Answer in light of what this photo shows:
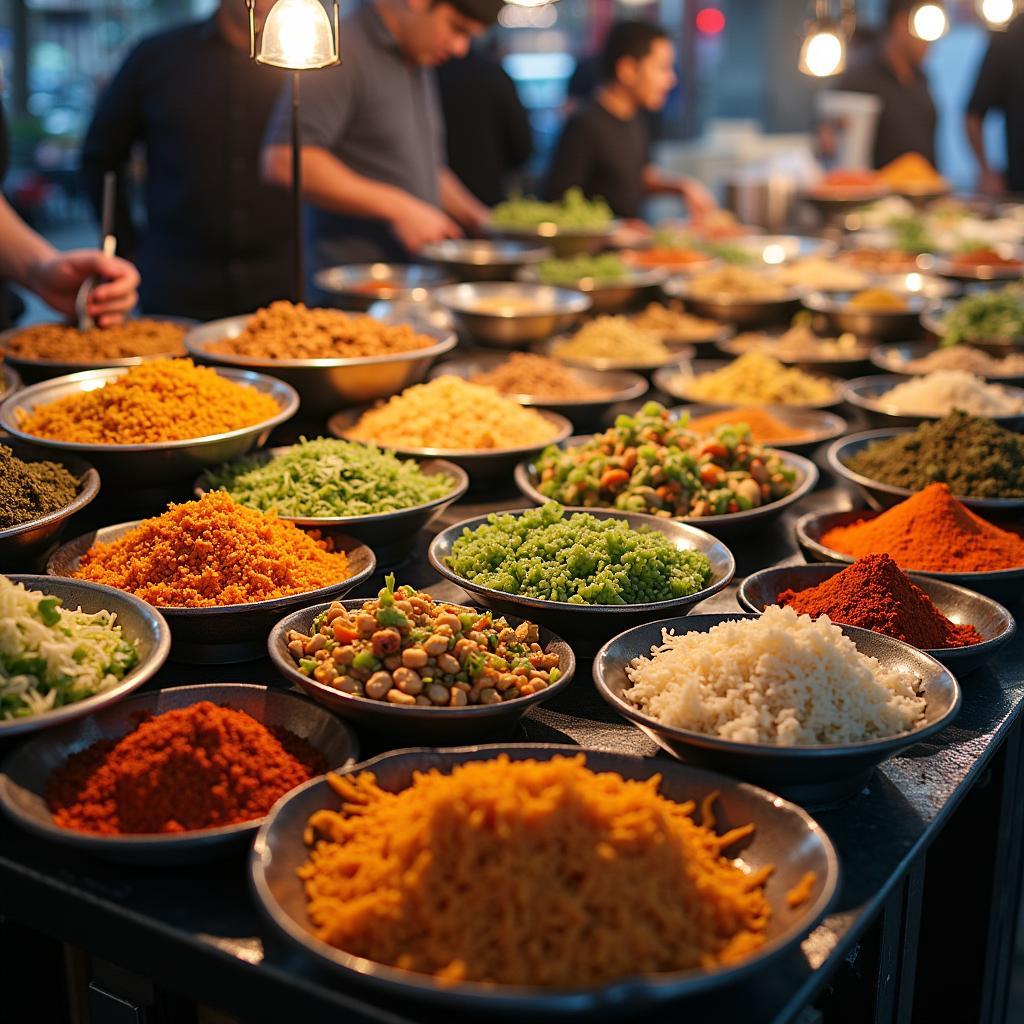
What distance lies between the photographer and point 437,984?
0.99 meters

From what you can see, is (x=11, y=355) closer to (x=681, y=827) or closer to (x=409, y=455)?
(x=409, y=455)

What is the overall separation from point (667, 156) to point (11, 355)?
7473 millimetres

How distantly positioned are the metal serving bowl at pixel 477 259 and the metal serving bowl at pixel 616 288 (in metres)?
0.05

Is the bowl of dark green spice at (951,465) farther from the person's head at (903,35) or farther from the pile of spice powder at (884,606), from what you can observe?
the person's head at (903,35)

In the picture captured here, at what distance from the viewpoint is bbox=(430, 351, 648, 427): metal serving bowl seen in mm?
2688

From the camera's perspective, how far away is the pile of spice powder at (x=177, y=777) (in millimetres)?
1254

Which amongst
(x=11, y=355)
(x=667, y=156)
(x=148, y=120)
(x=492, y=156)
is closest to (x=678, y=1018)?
(x=11, y=355)

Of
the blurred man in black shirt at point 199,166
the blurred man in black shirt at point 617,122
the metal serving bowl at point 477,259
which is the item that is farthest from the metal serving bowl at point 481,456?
the blurred man in black shirt at point 617,122

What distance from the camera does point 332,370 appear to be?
2.45 metres

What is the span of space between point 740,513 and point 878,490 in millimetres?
319

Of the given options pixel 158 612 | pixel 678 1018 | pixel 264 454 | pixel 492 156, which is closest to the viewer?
pixel 678 1018

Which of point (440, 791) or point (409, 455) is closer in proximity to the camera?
point (440, 791)

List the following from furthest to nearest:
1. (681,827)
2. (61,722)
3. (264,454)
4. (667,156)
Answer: (667,156) < (264,454) < (61,722) < (681,827)

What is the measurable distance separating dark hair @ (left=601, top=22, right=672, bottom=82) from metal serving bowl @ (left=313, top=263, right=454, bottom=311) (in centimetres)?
209
